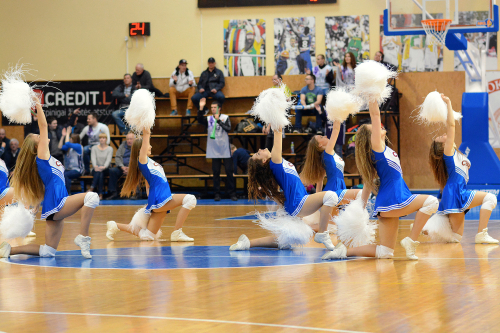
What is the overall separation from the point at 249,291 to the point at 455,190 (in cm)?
279

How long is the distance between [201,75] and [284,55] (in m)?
1.91

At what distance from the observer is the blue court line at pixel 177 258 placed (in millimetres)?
4367

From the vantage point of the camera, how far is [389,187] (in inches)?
175

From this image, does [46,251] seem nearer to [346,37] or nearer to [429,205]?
[429,205]

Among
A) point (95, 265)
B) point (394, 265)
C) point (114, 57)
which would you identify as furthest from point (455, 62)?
point (95, 265)

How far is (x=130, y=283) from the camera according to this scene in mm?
3662

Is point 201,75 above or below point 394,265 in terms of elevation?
above

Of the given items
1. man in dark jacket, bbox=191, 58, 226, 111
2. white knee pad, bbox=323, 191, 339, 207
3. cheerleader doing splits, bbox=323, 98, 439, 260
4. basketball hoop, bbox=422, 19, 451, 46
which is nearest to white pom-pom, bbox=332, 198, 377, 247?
cheerleader doing splits, bbox=323, 98, 439, 260

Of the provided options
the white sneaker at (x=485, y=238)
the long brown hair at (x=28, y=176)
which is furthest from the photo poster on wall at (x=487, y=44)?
the long brown hair at (x=28, y=176)

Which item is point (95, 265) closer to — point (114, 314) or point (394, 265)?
point (114, 314)

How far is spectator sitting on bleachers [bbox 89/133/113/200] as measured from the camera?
1175cm

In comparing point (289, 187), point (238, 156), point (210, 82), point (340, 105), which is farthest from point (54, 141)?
Result: point (340, 105)

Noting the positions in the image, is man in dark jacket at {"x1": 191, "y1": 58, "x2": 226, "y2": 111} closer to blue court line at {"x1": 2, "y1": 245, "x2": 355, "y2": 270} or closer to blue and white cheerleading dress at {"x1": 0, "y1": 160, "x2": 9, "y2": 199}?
blue and white cheerleading dress at {"x1": 0, "y1": 160, "x2": 9, "y2": 199}

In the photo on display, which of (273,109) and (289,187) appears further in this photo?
(289,187)
